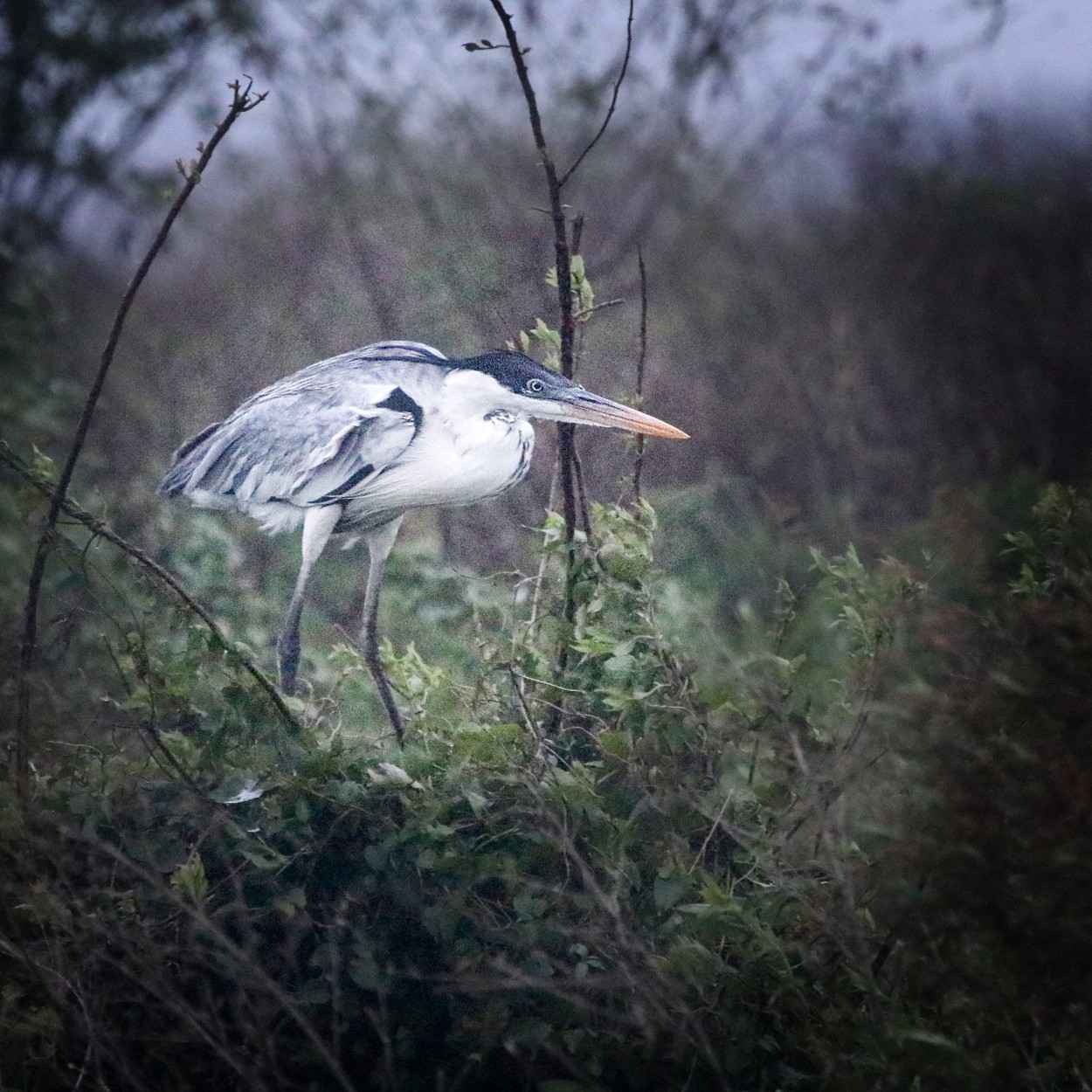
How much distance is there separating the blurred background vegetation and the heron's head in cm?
22

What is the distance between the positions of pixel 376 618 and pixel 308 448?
34 cm

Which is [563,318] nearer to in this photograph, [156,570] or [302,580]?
[302,580]

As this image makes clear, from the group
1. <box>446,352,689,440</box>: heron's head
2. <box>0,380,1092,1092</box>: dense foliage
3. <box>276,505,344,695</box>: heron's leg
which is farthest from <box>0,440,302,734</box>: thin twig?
<box>446,352,689,440</box>: heron's head

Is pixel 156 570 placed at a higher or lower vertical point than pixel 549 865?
higher

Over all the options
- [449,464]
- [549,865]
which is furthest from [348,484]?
[549,865]

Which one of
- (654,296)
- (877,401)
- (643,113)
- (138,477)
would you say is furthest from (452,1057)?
(877,401)

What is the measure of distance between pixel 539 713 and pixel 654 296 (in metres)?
1.99

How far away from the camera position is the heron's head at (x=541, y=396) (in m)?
2.53

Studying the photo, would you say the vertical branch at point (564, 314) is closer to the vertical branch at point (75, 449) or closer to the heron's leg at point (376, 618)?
the heron's leg at point (376, 618)

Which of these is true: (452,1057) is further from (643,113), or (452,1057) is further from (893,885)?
(643,113)

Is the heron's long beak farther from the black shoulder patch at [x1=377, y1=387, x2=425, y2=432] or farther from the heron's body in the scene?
the black shoulder patch at [x1=377, y1=387, x2=425, y2=432]

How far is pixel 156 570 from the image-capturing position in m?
2.26

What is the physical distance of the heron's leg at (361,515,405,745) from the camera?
8.36 feet

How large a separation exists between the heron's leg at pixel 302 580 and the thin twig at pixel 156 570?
0.20 metres
